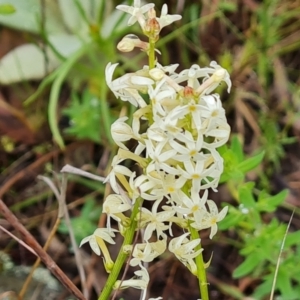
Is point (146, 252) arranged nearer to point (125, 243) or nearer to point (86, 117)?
point (125, 243)

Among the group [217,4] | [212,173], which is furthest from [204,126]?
[217,4]

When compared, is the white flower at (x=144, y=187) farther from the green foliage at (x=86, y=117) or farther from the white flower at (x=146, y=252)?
the green foliage at (x=86, y=117)

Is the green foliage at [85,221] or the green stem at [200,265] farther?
the green foliage at [85,221]

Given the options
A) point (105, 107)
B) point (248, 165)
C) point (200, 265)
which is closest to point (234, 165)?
point (248, 165)

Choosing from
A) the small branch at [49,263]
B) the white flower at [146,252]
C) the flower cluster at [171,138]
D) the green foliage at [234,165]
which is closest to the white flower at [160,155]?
the flower cluster at [171,138]

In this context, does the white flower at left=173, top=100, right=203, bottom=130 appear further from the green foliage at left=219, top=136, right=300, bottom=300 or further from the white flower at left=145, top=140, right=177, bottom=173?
the green foliage at left=219, top=136, right=300, bottom=300
